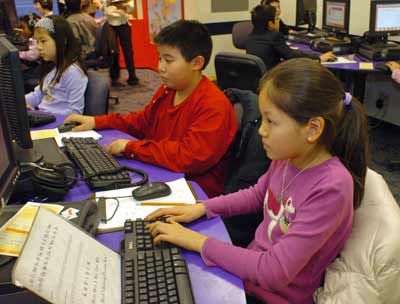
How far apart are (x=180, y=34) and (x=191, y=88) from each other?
21 cm

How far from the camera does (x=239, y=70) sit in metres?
2.77

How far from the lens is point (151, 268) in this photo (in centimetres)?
→ 97

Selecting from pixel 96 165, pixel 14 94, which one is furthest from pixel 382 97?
pixel 14 94

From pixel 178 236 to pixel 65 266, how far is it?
32 cm

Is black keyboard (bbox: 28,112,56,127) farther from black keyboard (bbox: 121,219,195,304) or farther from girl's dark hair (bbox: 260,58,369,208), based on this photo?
girl's dark hair (bbox: 260,58,369,208)

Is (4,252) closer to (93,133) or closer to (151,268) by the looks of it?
(151,268)

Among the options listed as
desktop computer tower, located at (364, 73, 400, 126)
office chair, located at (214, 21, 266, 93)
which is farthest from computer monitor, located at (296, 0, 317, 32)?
office chair, located at (214, 21, 266, 93)

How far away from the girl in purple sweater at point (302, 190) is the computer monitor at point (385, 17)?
9.63ft

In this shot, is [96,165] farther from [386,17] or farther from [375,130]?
[375,130]

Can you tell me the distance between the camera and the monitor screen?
12.0ft

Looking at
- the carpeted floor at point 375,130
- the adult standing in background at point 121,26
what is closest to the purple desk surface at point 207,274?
the carpeted floor at point 375,130

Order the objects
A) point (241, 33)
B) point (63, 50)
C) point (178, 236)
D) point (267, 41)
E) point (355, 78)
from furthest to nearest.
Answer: point (241, 33)
point (355, 78)
point (267, 41)
point (63, 50)
point (178, 236)

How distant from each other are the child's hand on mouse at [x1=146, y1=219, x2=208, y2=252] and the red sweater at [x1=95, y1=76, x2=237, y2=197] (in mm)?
488

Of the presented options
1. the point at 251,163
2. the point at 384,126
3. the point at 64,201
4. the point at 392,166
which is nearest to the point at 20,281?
the point at 64,201
